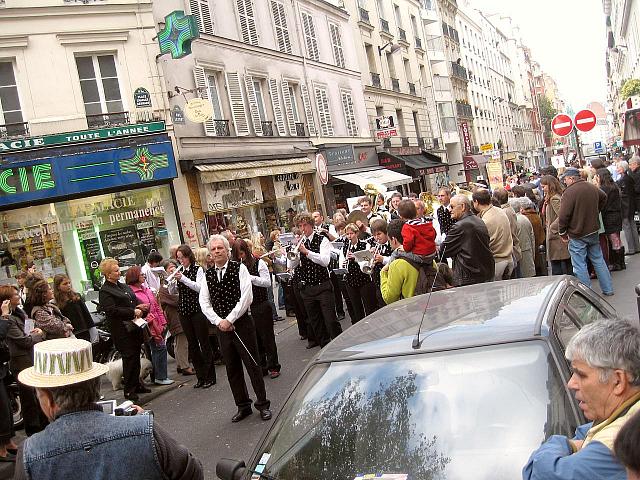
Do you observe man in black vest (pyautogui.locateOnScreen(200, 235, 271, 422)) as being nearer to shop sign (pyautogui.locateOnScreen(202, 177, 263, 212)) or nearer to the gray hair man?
the gray hair man

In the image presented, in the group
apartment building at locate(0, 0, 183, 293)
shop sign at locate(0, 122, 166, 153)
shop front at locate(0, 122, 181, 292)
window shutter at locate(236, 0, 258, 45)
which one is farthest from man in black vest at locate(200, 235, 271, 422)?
window shutter at locate(236, 0, 258, 45)

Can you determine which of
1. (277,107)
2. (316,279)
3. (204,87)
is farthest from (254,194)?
(316,279)

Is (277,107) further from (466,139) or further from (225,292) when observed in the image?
(466,139)

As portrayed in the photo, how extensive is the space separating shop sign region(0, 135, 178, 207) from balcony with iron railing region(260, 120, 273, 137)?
5385 millimetres

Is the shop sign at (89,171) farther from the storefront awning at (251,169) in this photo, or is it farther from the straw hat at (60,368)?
the straw hat at (60,368)

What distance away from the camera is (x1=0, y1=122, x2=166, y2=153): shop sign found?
15188mm

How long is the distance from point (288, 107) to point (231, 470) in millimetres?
21771

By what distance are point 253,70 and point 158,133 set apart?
20.1ft

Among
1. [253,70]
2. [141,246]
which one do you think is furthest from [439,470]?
[253,70]

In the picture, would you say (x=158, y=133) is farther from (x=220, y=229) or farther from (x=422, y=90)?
(x=422, y=90)

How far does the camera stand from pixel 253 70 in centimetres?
2214

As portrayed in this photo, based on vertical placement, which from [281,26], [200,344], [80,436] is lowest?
[200,344]

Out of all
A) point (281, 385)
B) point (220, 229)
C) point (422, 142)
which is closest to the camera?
point (281, 385)

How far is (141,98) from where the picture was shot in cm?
1683
